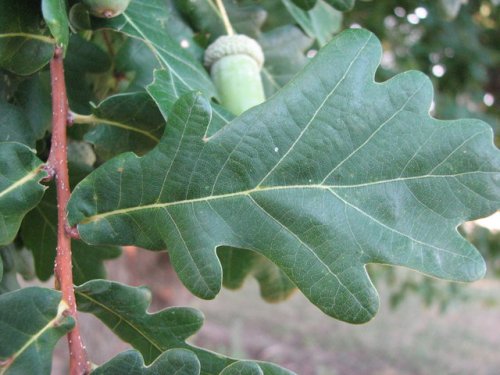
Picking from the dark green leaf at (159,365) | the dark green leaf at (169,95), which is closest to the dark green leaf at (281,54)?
the dark green leaf at (169,95)

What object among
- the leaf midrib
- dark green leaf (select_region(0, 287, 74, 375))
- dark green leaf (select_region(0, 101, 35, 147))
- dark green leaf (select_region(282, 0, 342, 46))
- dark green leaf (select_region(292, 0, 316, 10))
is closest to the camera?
dark green leaf (select_region(0, 287, 74, 375))

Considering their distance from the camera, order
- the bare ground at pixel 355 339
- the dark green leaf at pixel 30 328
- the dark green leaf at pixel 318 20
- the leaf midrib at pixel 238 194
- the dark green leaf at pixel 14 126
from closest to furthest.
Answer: the dark green leaf at pixel 30 328, the leaf midrib at pixel 238 194, the dark green leaf at pixel 14 126, the dark green leaf at pixel 318 20, the bare ground at pixel 355 339

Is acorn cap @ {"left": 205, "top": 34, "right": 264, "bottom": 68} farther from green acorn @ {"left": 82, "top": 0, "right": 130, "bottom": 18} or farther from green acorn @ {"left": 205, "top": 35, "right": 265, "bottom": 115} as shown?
green acorn @ {"left": 82, "top": 0, "right": 130, "bottom": 18}

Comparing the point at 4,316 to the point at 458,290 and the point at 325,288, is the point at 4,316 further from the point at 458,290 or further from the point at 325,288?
the point at 458,290

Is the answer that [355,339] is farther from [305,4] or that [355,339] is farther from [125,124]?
[125,124]

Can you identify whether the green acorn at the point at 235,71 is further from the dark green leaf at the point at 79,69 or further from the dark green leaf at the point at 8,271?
A: the dark green leaf at the point at 8,271

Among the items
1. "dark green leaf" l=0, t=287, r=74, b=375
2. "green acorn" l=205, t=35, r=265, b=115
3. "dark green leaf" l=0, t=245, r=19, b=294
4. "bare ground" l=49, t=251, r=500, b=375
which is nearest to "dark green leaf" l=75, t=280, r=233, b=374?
"dark green leaf" l=0, t=287, r=74, b=375

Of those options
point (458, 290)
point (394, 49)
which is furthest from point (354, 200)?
point (458, 290)
